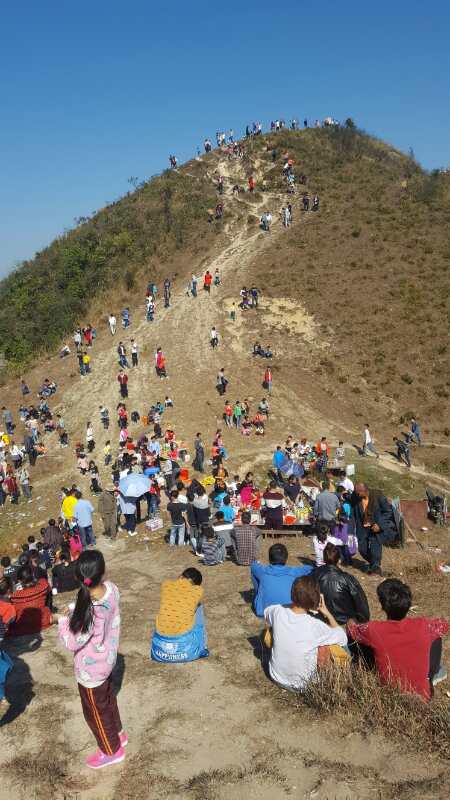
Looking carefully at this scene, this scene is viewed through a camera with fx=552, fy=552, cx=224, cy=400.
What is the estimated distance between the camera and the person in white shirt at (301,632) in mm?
5098

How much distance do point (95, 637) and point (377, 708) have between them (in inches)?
103

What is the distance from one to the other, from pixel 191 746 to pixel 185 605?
4.95 ft

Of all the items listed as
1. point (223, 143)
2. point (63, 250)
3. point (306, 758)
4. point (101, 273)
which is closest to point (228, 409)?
point (306, 758)

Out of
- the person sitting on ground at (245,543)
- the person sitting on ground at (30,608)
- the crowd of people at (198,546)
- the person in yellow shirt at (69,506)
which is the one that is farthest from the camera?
the person in yellow shirt at (69,506)

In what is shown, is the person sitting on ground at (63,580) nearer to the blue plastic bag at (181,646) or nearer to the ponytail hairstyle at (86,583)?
A: the blue plastic bag at (181,646)

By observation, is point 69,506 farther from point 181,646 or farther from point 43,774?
point 43,774

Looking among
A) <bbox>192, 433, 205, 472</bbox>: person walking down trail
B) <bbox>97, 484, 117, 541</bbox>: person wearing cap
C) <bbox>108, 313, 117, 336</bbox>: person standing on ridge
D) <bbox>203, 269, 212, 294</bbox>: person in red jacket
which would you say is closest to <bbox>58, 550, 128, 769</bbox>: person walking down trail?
<bbox>97, 484, 117, 541</bbox>: person wearing cap

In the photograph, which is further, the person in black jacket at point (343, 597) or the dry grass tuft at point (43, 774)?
the person in black jacket at point (343, 597)

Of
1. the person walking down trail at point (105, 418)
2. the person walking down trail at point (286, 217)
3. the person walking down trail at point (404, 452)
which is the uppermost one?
the person walking down trail at point (286, 217)

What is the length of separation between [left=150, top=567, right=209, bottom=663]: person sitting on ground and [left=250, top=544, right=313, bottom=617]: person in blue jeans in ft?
3.57

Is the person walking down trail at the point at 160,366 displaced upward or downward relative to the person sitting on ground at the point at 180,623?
upward

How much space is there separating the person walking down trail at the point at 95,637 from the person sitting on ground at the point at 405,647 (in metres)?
2.36

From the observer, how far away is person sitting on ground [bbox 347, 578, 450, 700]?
15.9 feet

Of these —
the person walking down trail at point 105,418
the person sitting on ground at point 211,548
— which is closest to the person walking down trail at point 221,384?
the person walking down trail at point 105,418
